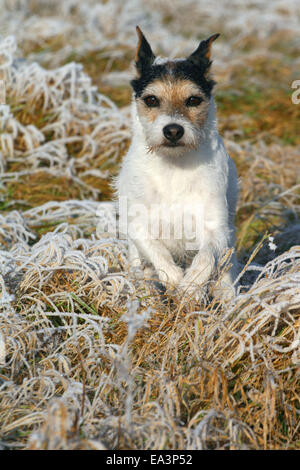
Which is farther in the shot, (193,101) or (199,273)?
(193,101)

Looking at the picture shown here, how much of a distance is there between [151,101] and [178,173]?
0.61m

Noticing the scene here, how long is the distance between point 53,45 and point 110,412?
9.33 m

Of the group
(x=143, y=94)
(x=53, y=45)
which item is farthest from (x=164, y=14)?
(x=143, y=94)

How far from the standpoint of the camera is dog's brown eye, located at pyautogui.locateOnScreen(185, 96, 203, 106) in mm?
4489

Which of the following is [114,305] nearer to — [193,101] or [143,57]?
[193,101]

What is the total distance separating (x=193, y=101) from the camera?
14.8 feet

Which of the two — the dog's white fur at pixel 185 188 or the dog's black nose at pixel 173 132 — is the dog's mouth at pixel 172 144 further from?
the dog's white fur at pixel 185 188

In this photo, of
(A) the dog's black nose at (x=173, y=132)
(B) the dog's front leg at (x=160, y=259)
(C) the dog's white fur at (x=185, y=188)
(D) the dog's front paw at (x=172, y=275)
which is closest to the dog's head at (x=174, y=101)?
(A) the dog's black nose at (x=173, y=132)

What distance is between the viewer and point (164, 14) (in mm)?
14312

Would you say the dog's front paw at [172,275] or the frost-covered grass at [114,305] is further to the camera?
the dog's front paw at [172,275]

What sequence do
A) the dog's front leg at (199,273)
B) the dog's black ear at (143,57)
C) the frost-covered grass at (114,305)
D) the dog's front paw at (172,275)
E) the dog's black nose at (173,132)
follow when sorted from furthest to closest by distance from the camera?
the dog's black ear at (143,57), the dog's front paw at (172,275), the dog's front leg at (199,273), the dog's black nose at (173,132), the frost-covered grass at (114,305)

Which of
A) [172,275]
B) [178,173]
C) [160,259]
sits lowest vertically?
[172,275]

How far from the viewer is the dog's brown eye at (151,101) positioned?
4.50 meters

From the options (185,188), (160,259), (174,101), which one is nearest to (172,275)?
(160,259)
